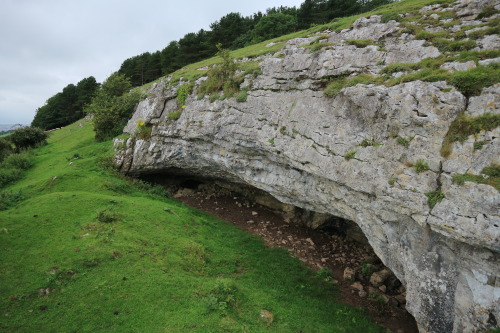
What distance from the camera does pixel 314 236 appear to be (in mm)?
16766

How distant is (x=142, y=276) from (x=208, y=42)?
43.3m

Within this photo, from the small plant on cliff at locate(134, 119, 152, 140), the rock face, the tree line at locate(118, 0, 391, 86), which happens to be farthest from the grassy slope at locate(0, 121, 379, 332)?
the tree line at locate(118, 0, 391, 86)

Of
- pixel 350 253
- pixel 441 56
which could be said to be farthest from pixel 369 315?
pixel 441 56

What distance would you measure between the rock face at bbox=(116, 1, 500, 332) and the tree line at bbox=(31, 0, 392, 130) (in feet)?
78.2

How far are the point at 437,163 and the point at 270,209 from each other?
12630 mm

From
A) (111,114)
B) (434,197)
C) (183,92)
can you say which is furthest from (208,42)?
(434,197)

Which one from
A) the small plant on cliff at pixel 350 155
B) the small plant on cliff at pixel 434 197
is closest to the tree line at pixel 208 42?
the small plant on cliff at pixel 350 155

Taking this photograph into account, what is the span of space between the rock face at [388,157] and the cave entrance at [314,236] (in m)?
2.50

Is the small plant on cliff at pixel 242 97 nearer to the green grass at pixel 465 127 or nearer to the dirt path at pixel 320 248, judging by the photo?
the dirt path at pixel 320 248

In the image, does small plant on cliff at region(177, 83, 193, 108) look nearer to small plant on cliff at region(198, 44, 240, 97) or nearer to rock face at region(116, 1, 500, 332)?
small plant on cliff at region(198, 44, 240, 97)

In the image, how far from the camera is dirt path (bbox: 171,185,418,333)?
11.1 m

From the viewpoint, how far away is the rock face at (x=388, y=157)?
296 inches

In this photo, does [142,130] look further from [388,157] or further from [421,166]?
[421,166]

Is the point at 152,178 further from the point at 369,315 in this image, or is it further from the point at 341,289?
the point at 369,315
